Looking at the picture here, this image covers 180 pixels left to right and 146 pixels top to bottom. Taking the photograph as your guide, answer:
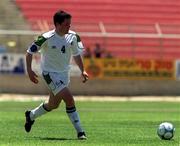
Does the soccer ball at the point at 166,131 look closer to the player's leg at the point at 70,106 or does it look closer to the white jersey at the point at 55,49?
the player's leg at the point at 70,106

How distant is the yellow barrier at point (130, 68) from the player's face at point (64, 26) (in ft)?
75.0

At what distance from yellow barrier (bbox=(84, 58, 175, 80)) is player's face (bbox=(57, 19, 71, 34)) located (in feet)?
75.0

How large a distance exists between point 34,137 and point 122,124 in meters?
4.73

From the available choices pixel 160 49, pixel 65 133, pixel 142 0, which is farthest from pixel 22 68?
pixel 65 133

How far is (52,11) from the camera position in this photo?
39969 millimetres

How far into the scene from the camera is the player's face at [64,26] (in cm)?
1250

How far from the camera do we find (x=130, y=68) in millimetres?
36031

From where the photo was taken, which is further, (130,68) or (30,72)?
(130,68)

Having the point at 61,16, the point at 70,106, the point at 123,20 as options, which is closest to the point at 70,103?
the point at 70,106

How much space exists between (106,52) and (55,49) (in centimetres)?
2361

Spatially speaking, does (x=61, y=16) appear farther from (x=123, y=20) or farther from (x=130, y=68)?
(x=123, y=20)

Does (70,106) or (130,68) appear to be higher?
(70,106)

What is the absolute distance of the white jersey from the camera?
12.8m

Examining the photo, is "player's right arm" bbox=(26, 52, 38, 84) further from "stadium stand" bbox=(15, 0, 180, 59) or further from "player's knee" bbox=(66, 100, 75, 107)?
"stadium stand" bbox=(15, 0, 180, 59)
